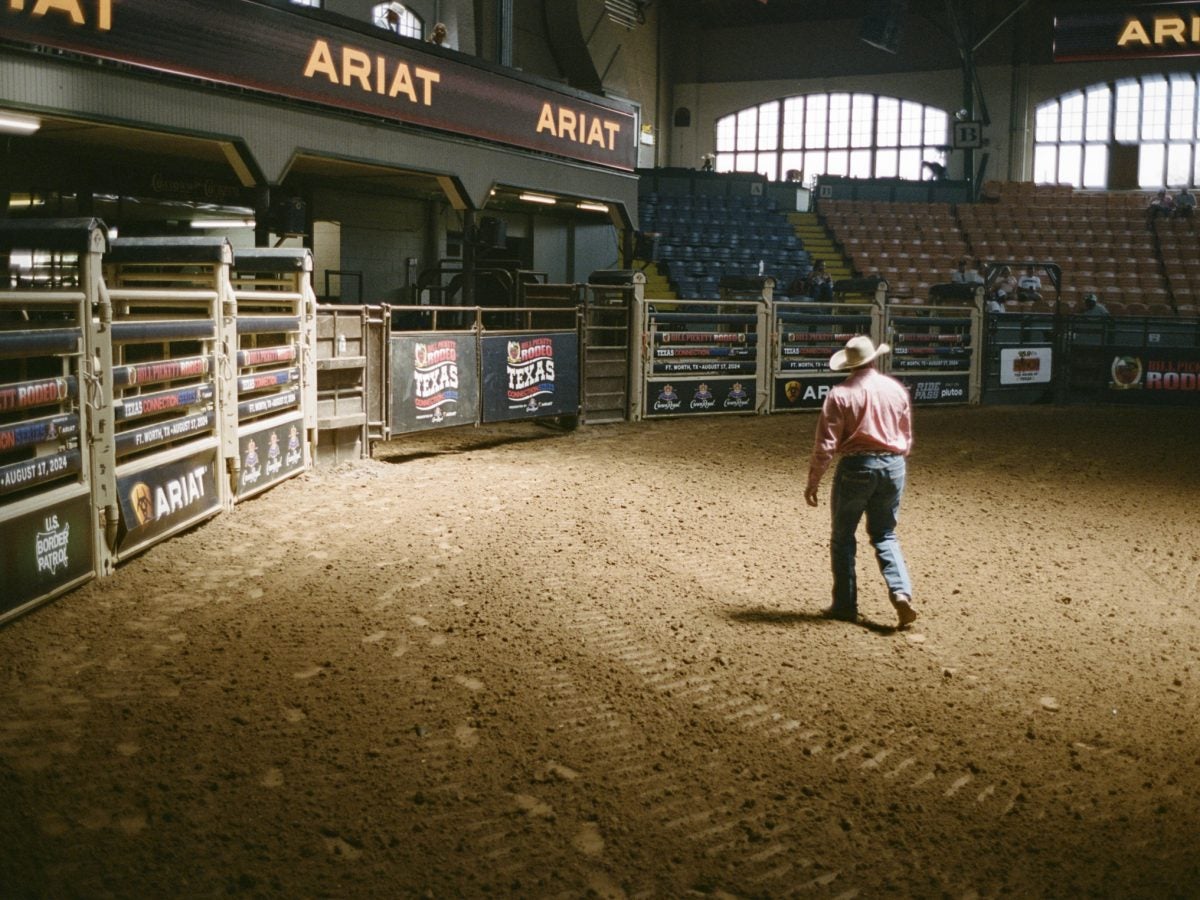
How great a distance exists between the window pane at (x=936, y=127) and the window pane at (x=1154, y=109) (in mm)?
6087

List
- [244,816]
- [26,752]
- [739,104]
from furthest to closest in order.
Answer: [739,104] < [26,752] < [244,816]

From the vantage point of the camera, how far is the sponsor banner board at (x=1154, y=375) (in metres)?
21.8

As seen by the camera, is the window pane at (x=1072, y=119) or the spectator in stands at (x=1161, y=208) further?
the window pane at (x=1072, y=119)

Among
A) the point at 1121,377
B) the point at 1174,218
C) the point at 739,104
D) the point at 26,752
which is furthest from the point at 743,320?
the point at 739,104

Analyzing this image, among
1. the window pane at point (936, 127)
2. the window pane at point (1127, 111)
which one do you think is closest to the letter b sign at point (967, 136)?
the window pane at point (936, 127)

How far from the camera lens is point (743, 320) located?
18.7 m

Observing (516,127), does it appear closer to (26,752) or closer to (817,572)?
(817,572)

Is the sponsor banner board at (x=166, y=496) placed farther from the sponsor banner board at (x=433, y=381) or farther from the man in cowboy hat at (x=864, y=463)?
the man in cowboy hat at (x=864, y=463)

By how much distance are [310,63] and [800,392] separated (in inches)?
372

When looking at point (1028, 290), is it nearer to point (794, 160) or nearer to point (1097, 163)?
point (1097, 163)

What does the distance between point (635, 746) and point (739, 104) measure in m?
38.5

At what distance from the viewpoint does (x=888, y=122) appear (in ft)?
130

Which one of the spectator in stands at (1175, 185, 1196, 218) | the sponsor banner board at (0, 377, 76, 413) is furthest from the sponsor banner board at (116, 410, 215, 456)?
the spectator in stands at (1175, 185, 1196, 218)

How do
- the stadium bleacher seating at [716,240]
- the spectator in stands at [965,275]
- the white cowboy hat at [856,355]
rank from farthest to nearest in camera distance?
the stadium bleacher seating at [716,240] < the spectator in stands at [965,275] < the white cowboy hat at [856,355]
